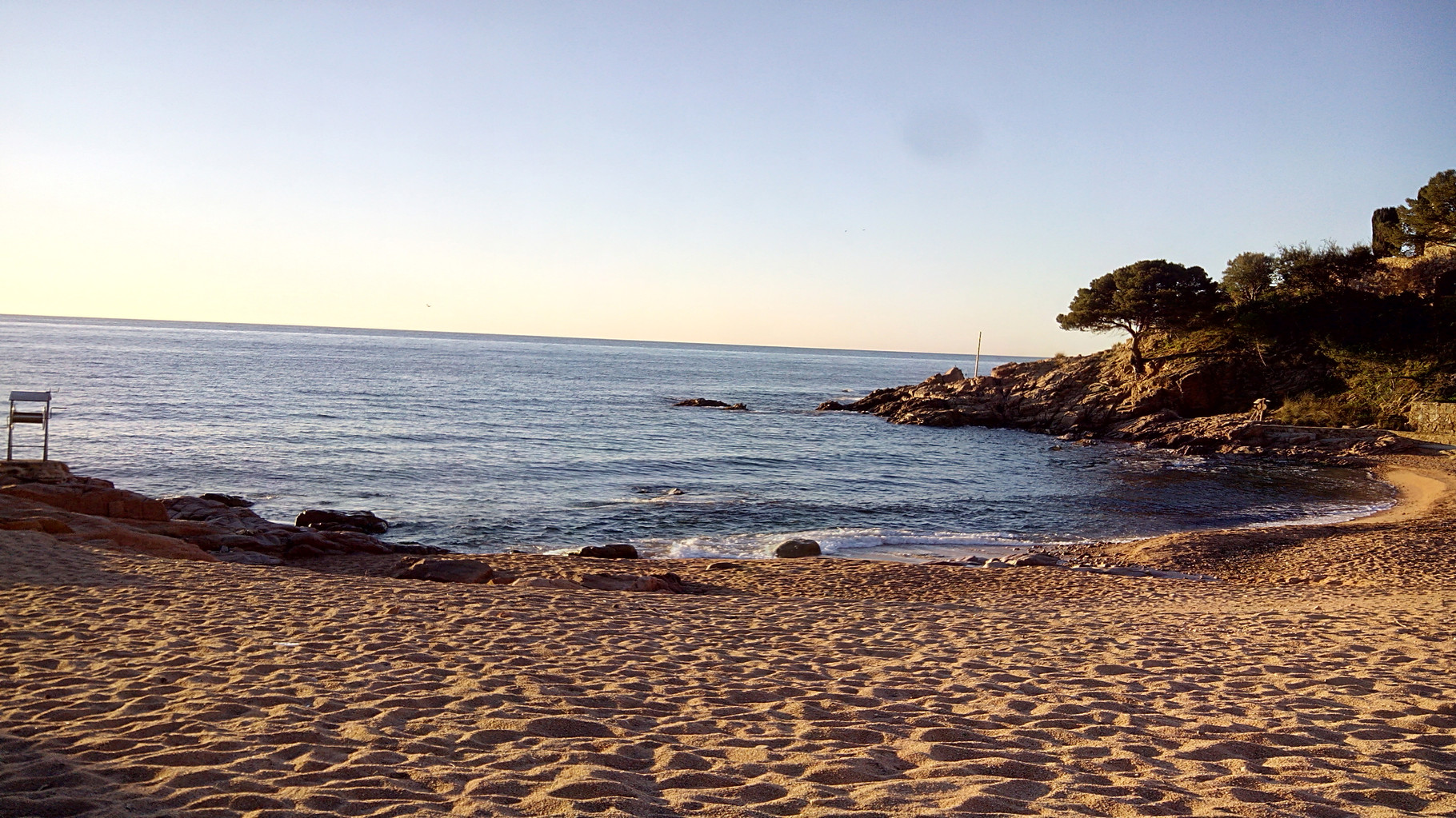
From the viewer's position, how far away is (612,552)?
16438 millimetres

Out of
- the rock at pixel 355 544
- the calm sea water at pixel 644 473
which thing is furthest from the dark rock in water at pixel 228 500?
the rock at pixel 355 544

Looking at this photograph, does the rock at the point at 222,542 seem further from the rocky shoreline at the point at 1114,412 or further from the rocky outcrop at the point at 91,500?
the rocky shoreline at the point at 1114,412

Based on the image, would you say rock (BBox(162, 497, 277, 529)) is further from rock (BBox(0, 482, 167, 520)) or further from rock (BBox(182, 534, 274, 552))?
rock (BBox(182, 534, 274, 552))

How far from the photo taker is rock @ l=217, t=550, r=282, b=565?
13.3 metres

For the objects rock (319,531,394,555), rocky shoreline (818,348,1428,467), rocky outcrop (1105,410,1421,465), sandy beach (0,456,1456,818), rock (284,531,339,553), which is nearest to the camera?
sandy beach (0,456,1456,818)

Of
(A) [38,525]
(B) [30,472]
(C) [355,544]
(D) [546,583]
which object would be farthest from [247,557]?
(B) [30,472]

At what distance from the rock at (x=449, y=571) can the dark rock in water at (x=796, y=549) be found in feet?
21.6

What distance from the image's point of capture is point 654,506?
22.6 metres

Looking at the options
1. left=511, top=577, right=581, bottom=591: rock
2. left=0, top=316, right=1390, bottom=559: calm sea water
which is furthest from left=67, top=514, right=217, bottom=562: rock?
left=0, top=316, right=1390, bottom=559: calm sea water

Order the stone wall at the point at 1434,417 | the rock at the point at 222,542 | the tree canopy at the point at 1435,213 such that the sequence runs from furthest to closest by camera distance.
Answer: the tree canopy at the point at 1435,213 < the stone wall at the point at 1434,417 < the rock at the point at 222,542

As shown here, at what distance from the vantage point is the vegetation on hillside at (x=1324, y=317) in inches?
1519

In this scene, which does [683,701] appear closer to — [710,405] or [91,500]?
[91,500]

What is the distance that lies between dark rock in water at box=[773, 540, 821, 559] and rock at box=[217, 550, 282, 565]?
9201 mm

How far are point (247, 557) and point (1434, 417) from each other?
42.4 meters
